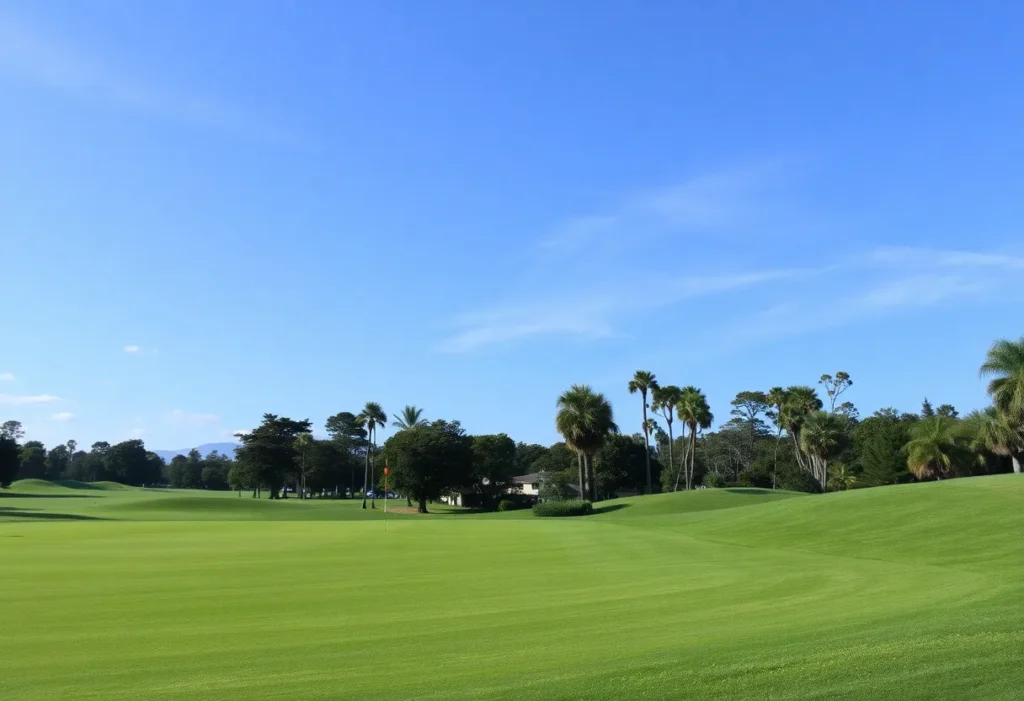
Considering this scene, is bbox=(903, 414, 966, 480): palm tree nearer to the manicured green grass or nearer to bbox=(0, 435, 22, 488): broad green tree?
the manicured green grass

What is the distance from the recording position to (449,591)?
15.3 meters

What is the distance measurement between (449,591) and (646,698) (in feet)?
28.6

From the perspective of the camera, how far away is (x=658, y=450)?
14000 centimetres

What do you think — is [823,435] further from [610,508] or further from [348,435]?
[348,435]

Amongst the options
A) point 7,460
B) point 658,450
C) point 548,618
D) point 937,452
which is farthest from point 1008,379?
point 7,460

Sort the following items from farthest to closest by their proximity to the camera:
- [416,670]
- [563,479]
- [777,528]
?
[563,479]
[777,528]
[416,670]

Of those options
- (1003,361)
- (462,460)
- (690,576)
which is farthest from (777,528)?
(462,460)

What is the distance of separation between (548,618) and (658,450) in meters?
132

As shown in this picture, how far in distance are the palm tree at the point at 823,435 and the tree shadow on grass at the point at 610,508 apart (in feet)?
81.2

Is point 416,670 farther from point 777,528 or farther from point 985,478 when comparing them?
point 985,478

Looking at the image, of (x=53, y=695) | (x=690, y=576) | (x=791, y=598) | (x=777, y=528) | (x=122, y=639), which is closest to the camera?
(x=53, y=695)

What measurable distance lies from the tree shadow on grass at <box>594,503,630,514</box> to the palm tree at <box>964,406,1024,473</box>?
25.5 m

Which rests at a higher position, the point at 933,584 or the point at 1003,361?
the point at 1003,361

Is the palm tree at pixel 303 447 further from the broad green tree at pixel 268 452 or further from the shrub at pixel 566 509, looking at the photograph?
the shrub at pixel 566 509
